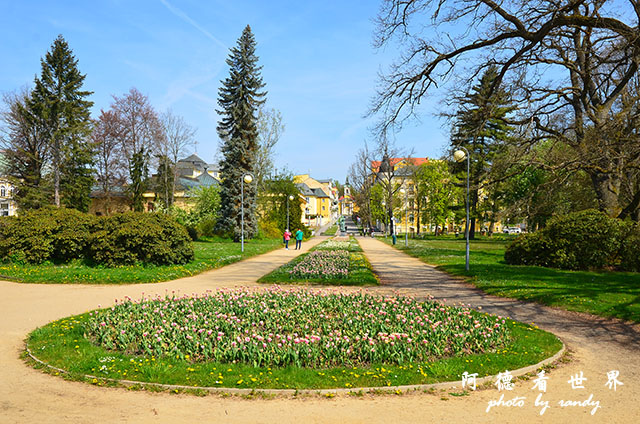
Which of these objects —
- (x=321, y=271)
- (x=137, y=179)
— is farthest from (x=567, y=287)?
(x=137, y=179)

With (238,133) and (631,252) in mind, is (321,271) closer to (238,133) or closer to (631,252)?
(631,252)

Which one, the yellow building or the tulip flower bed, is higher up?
the yellow building

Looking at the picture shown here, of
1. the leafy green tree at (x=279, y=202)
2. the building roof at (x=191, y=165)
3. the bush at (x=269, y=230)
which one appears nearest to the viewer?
the bush at (x=269, y=230)

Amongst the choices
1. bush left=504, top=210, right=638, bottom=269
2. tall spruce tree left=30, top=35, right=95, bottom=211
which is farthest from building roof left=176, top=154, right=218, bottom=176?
bush left=504, top=210, right=638, bottom=269

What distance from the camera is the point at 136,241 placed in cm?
1546

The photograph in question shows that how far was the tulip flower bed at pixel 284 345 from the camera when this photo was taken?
16.8 feet

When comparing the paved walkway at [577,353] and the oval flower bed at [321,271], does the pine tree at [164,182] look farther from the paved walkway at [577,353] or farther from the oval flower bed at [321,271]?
the paved walkway at [577,353]

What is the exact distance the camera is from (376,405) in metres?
4.45

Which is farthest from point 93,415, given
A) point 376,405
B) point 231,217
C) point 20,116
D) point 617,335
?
point 20,116

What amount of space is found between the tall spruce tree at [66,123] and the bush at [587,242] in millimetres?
40337

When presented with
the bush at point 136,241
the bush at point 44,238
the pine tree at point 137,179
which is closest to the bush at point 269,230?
the pine tree at point 137,179

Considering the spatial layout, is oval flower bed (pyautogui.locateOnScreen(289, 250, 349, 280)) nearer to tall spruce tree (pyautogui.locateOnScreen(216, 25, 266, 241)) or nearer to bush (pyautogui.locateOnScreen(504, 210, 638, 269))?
bush (pyautogui.locateOnScreen(504, 210, 638, 269))

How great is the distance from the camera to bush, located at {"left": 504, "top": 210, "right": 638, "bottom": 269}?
1576 centimetres

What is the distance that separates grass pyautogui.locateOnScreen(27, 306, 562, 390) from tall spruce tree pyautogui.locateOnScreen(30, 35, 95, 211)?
1521 inches
